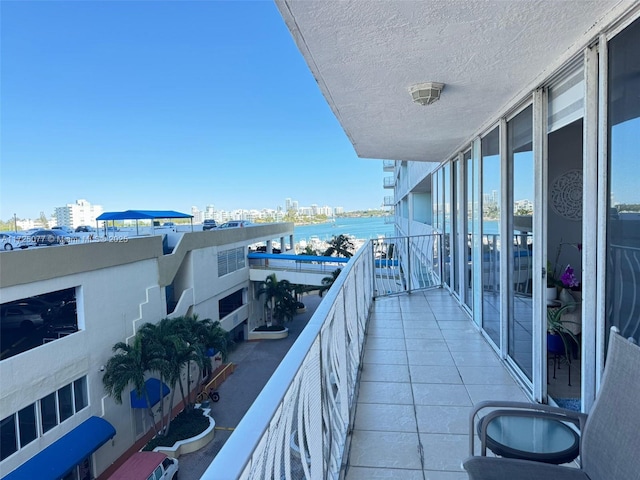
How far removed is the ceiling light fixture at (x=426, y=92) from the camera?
264 centimetres

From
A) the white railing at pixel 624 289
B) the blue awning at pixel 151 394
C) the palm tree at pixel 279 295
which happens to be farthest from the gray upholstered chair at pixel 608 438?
the palm tree at pixel 279 295

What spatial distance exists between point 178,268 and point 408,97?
16.3m

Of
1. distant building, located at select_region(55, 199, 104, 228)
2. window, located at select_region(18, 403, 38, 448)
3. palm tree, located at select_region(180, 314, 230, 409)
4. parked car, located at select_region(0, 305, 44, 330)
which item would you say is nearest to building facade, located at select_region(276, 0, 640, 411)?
window, located at select_region(18, 403, 38, 448)

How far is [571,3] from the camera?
1.60 meters

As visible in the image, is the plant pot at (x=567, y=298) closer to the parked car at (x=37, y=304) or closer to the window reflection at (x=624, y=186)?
the window reflection at (x=624, y=186)

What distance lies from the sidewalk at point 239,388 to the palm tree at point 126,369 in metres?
2.80

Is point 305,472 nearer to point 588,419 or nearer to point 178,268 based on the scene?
point 588,419

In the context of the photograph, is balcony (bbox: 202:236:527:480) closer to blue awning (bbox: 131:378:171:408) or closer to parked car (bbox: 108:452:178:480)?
parked car (bbox: 108:452:178:480)

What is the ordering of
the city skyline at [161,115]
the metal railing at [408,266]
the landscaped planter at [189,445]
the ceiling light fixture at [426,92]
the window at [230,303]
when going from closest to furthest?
1. the ceiling light fixture at [426,92]
2. the metal railing at [408,266]
3. the landscaped planter at [189,445]
4. the window at [230,303]
5. the city skyline at [161,115]

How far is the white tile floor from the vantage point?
2.03 m

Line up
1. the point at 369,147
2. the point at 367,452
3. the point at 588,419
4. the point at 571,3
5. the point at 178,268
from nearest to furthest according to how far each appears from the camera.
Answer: the point at 588,419
the point at 571,3
the point at 367,452
the point at 369,147
the point at 178,268

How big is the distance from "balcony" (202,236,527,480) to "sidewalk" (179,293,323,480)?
5.63 meters

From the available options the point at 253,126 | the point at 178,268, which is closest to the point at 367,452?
the point at 178,268

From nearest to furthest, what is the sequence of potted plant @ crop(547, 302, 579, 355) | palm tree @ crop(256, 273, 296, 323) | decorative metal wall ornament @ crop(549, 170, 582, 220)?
potted plant @ crop(547, 302, 579, 355) < decorative metal wall ornament @ crop(549, 170, 582, 220) < palm tree @ crop(256, 273, 296, 323)
